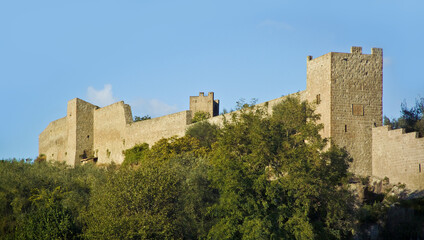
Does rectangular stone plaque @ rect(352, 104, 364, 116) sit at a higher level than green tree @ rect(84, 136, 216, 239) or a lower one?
higher

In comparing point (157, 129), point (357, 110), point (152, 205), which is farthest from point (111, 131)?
point (357, 110)

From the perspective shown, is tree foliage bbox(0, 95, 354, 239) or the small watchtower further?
the small watchtower

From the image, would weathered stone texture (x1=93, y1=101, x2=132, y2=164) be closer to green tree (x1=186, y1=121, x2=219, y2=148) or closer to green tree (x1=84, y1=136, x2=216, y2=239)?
green tree (x1=186, y1=121, x2=219, y2=148)

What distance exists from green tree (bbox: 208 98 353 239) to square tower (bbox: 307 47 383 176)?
2.19m

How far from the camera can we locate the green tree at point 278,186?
2606 centimetres

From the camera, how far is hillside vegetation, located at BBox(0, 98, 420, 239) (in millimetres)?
26422

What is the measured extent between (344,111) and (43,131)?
1674 inches

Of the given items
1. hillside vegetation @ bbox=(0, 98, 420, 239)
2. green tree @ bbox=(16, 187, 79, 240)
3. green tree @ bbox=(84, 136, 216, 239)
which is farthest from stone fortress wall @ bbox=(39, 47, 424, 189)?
green tree @ bbox=(16, 187, 79, 240)

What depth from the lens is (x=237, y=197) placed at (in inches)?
1051

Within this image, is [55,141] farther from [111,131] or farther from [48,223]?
[48,223]

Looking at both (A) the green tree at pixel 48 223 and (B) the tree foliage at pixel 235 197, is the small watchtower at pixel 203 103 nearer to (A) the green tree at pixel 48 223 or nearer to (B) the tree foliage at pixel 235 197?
(B) the tree foliage at pixel 235 197

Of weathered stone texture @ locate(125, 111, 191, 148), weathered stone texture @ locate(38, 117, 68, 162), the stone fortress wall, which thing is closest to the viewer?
the stone fortress wall

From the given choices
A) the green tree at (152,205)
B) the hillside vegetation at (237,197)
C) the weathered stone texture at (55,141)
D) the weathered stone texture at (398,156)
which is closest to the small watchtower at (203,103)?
the weathered stone texture at (55,141)

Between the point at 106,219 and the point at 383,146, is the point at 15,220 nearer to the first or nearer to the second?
the point at 106,219
